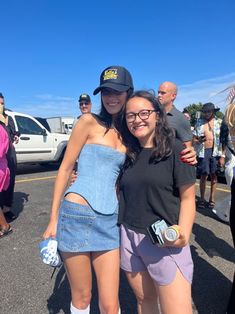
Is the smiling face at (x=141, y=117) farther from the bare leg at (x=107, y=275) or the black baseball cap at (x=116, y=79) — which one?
the bare leg at (x=107, y=275)

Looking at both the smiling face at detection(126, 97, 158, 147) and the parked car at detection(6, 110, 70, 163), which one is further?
the parked car at detection(6, 110, 70, 163)

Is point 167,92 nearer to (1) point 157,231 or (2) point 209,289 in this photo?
(2) point 209,289

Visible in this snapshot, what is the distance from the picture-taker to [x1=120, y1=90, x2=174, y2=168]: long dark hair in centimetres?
172

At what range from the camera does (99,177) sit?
6.10ft

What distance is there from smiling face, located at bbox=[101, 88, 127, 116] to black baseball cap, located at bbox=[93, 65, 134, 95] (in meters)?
0.03

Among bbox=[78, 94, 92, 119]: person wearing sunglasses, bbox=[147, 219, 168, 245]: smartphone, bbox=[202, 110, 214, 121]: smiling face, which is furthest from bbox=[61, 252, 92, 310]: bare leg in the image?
bbox=[202, 110, 214, 121]: smiling face

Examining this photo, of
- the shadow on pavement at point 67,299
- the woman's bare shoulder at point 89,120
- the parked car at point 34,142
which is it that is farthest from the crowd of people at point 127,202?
the parked car at point 34,142

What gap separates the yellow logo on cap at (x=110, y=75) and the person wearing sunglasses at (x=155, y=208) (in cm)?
19

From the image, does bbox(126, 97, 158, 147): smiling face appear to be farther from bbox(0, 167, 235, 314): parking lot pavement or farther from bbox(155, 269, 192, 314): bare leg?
bbox(0, 167, 235, 314): parking lot pavement

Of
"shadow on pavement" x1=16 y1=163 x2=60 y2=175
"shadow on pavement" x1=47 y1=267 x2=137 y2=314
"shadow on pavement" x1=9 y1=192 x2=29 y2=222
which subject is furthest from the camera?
"shadow on pavement" x1=16 y1=163 x2=60 y2=175

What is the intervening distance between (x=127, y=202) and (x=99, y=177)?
233mm

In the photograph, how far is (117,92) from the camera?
1.93m

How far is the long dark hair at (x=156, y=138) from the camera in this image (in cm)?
172

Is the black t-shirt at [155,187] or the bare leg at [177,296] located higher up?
the black t-shirt at [155,187]
